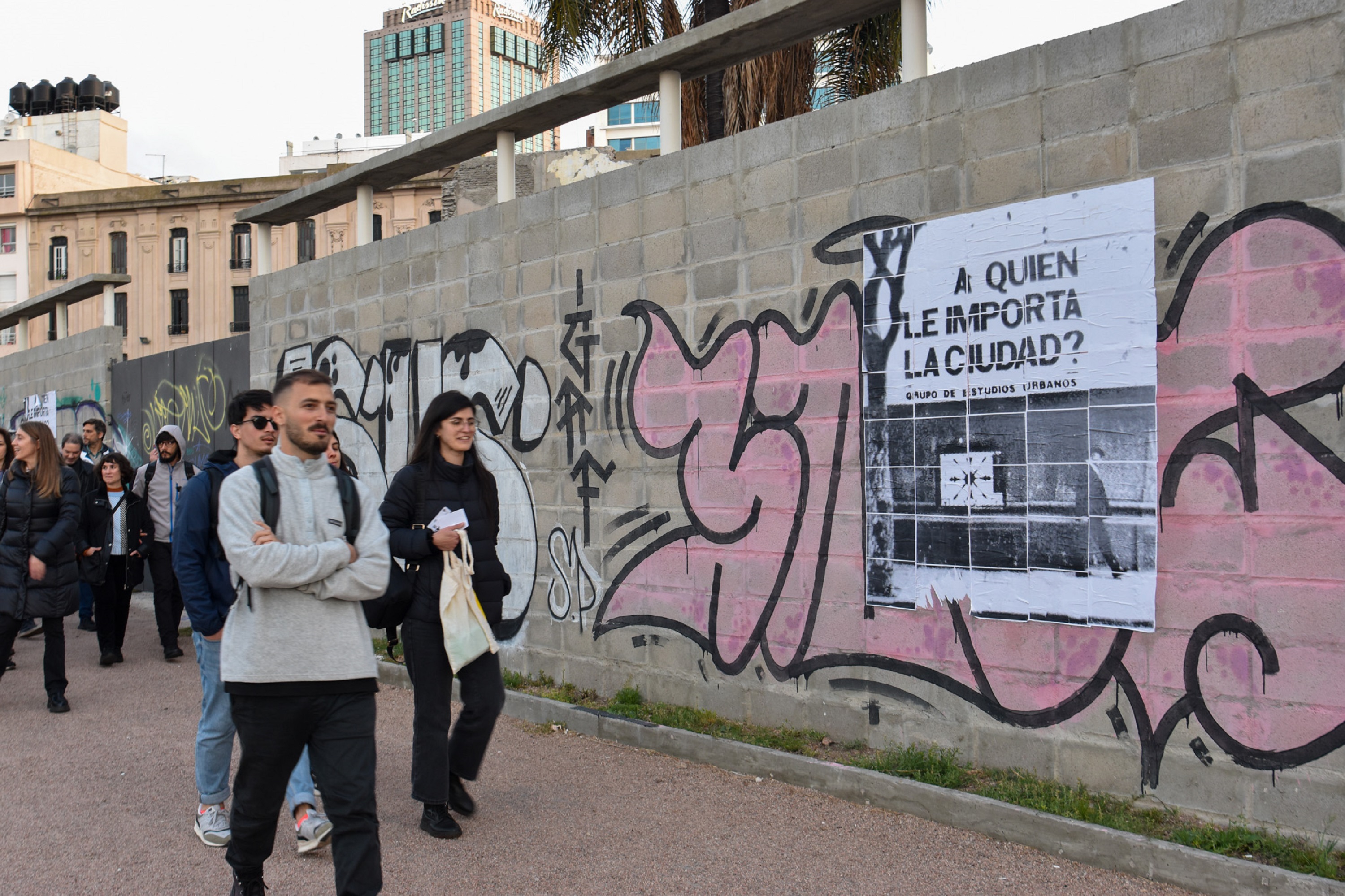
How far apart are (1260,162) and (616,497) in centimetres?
388

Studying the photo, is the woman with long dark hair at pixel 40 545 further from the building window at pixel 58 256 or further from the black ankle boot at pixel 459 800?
the building window at pixel 58 256

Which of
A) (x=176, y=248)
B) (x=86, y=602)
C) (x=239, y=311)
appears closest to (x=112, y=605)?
(x=86, y=602)

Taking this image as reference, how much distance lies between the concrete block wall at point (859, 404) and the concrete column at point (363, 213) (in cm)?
49

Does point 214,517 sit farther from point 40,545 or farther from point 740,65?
point 740,65

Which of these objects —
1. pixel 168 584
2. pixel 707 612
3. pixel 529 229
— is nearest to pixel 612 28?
pixel 529 229

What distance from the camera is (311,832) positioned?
450 cm

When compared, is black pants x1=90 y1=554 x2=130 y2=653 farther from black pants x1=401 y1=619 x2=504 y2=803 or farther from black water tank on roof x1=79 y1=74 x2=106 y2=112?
black water tank on roof x1=79 y1=74 x2=106 y2=112

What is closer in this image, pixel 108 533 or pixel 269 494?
pixel 269 494

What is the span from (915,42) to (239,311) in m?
47.3

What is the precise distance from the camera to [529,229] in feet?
24.0

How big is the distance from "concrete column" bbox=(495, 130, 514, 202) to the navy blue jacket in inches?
150

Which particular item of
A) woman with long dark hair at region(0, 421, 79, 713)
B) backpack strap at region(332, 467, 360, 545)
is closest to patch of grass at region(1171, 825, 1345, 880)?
backpack strap at region(332, 467, 360, 545)

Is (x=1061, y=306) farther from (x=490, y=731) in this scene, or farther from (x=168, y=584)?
(x=168, y=584)

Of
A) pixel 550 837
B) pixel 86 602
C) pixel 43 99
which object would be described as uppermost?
pixel 43 99
